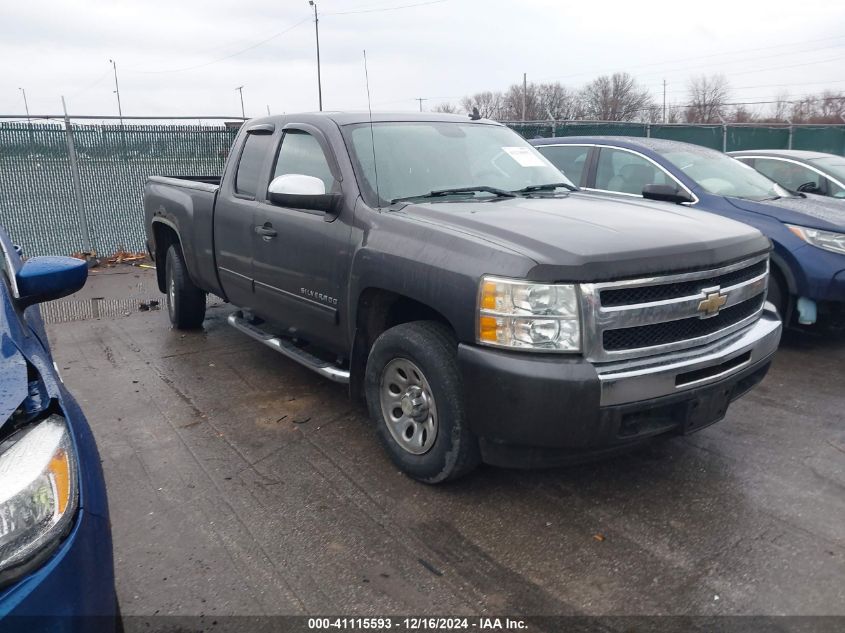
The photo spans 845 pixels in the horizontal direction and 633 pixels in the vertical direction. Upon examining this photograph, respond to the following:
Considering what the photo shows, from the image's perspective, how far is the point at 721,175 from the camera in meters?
6.58

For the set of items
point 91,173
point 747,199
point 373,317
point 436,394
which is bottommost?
point 436,394

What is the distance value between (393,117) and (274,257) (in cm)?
121

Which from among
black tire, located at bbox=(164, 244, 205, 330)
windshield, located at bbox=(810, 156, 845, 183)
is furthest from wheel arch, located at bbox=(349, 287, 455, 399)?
windshield, located at bbox=(810, 156, 845, 183)

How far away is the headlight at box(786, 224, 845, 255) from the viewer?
5531 mm

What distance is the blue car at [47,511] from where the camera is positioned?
5.38 ft

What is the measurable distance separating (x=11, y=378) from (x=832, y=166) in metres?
9.19

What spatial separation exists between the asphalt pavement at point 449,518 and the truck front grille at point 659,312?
33.0 inches

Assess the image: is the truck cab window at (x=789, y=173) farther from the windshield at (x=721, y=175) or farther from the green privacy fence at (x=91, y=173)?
the green privacy fence at (x=91, y=173)

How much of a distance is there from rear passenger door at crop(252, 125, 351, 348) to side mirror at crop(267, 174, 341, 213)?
0.10m

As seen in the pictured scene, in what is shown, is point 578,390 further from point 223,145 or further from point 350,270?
point 223,145

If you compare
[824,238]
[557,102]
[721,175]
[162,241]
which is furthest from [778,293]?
[557,102]

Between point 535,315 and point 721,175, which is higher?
point 721,175

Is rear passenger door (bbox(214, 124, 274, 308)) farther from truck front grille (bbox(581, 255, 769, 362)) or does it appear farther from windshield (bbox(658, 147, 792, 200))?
windshield (bbox(658, 147, 792, 200))

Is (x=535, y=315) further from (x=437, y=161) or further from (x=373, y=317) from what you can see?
(x=437, y=161)
